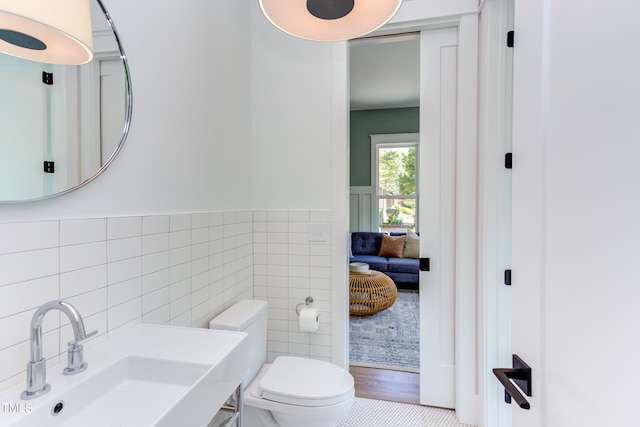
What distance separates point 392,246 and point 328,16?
3756 millimetres

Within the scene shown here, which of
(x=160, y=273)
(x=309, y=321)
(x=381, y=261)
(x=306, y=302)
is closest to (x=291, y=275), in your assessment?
(x=306, y=302)

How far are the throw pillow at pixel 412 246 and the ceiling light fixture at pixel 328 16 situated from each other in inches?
143

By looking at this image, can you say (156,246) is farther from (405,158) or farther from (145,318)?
(405,158)

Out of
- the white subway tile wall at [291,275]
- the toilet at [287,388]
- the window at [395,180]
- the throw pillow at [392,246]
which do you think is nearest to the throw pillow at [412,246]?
the throw pillow at [392,246]

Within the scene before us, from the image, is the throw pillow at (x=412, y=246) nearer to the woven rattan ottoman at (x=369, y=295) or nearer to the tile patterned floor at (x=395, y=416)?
the woven rattan ottoman at (x=369, y=295)

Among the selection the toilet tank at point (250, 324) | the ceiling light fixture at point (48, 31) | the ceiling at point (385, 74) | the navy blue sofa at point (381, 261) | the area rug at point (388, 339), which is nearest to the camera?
the ceiling light fixture at point (48, 31)

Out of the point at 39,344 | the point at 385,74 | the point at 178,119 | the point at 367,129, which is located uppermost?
the point at 385,74

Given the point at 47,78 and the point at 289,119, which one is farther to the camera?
the point at 289,119

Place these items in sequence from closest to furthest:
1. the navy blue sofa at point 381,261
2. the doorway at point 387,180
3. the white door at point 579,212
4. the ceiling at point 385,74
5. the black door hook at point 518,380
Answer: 1. the white door at point 579,212
2. the black door hook at point 518,380
3. the doorway at point 387,180
4. the ceiling at point 385,74
5. the navy blue sofa at point 381,261

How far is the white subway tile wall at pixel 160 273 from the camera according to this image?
74 centimetres

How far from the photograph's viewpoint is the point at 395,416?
5.69ft

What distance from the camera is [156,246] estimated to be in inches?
45.1

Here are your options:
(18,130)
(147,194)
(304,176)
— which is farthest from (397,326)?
(18,130)

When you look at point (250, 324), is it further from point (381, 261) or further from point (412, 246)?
point (412, 246)
